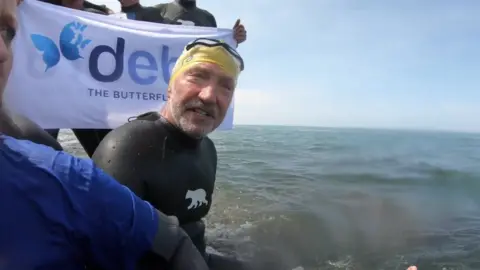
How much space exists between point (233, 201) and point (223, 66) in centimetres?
590

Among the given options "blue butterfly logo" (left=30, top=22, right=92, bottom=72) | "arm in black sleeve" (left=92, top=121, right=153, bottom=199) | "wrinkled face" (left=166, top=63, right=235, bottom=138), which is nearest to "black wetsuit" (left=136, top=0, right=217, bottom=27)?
"blue butterfly logo" (left=30, top=22, right=92, bottom=72)

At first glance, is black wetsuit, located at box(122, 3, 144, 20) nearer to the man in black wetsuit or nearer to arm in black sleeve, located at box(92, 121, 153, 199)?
the man in black wetsuit

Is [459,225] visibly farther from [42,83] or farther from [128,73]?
[42,83]

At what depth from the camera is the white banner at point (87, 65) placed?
371 centimetres

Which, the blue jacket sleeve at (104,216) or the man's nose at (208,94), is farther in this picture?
the man's nose at (208,94)

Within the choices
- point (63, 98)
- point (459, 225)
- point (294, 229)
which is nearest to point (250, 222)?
point (294, 229)

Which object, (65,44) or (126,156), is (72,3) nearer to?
(65,44)

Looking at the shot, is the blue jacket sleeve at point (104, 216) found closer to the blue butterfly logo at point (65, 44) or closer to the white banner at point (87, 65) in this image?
the white banner at point (87, 65)

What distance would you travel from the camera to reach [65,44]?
3.95 metres

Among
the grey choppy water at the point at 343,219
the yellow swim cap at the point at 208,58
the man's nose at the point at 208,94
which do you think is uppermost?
the yellow swim cap at the point at 208,58

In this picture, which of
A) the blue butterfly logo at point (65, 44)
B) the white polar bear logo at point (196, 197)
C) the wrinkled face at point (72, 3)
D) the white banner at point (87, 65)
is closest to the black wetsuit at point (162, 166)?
the white polar bear logo at point (196, 197)

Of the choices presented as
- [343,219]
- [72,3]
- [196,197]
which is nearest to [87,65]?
[72,3]

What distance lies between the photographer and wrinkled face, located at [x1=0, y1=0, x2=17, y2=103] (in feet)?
2.90

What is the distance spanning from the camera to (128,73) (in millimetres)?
4426
